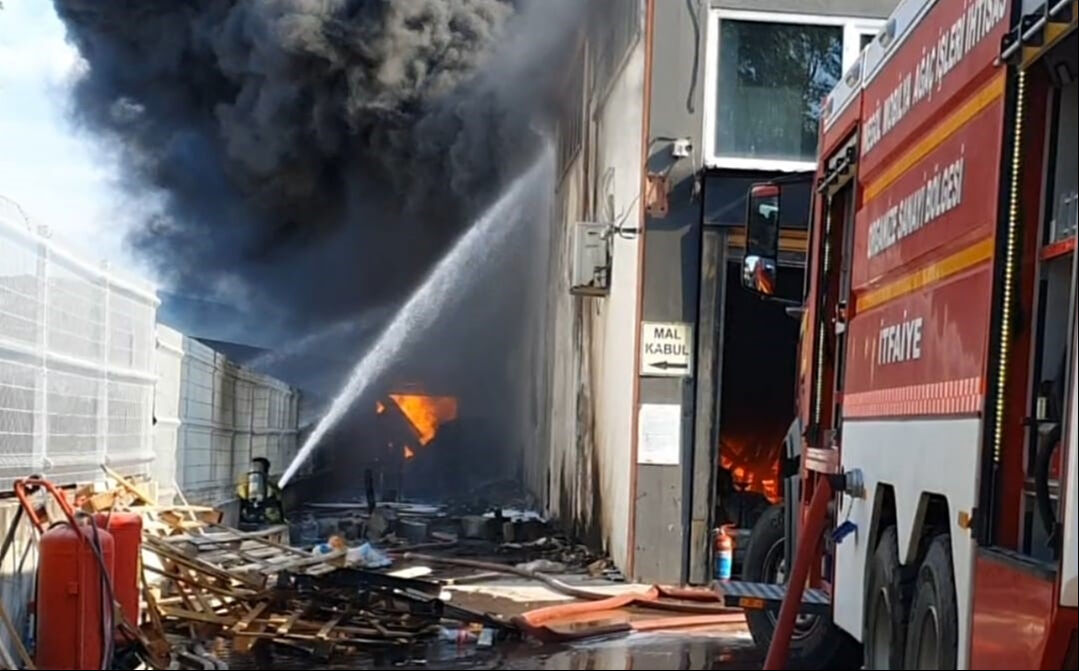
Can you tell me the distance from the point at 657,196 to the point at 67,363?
186 inches

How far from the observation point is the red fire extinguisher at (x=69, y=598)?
261 inches

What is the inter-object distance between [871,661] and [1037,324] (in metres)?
1.76

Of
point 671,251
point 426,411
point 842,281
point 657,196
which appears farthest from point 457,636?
point 426,411

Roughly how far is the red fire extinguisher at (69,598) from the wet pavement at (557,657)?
1.06 meters

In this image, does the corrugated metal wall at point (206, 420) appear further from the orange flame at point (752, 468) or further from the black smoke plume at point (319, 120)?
the orange flame at point (752, 468)

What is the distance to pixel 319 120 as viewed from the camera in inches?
893

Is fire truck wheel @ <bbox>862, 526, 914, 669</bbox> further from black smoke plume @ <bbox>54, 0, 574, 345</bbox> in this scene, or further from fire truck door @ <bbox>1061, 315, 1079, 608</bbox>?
black smoke plume @ <bbox>54, 0, 574, 345</bbox>

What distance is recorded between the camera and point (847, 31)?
11.3 meters

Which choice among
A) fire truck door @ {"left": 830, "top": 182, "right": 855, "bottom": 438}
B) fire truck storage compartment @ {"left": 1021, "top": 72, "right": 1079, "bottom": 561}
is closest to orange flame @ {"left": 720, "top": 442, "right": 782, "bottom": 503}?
fire truck door @ {"left": 830, "top": 182, "right": 855, "bottom": 438}

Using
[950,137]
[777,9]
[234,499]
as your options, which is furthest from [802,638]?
[234,499]

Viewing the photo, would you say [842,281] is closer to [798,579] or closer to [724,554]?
[798,579]

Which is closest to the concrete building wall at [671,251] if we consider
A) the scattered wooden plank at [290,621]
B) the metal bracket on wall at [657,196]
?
the metal bracket on wall at [657,196]

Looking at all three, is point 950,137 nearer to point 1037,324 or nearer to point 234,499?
point 1037,324

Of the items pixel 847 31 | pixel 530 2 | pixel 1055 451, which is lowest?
pixel 1055 451
